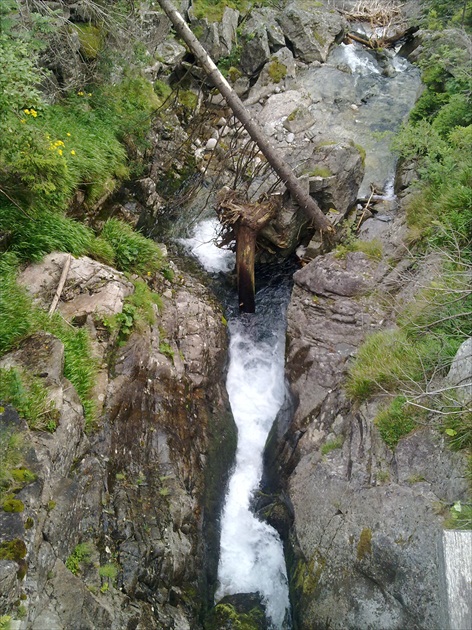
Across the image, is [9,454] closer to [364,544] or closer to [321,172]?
[364,544]

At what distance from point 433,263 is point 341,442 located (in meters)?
2.88

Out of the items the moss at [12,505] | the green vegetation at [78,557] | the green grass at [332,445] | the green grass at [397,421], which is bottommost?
the green grass at [332,445]

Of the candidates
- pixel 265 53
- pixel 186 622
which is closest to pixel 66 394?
pixel 186 622

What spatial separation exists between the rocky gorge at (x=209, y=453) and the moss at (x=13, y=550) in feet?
→ 0.05

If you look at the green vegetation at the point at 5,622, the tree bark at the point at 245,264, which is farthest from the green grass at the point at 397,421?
the tree bark at the point at 245,264

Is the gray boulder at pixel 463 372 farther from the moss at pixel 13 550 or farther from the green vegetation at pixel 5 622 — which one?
the green vegetation at pixel 5 622

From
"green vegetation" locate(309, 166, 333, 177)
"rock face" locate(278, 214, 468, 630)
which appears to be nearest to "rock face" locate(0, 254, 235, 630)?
"rock face" locate(278, 214, 468, 630)

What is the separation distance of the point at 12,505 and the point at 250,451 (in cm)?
410

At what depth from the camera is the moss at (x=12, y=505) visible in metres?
3.52

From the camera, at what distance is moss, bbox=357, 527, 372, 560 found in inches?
181

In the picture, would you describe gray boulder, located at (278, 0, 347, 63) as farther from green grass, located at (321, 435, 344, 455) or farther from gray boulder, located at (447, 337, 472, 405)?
green grass, located at (321, 435, 344, 455)

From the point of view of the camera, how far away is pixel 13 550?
10.9ft

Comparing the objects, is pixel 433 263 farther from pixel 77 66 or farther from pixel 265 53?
pixel 265 53

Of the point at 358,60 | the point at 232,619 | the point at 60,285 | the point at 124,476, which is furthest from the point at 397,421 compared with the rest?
the point at 358,60
